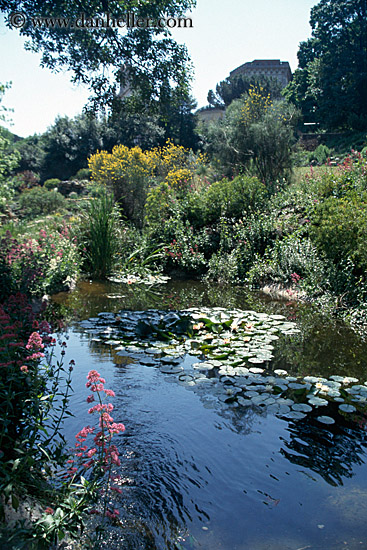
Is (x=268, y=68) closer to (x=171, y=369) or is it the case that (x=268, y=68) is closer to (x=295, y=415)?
(x=171, y=369)

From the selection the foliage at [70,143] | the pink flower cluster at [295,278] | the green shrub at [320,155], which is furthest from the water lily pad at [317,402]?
the foliage at [70,143]

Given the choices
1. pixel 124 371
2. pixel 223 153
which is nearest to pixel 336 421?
pixel 124 371

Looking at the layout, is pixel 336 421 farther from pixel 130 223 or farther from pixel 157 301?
pixel 130 223

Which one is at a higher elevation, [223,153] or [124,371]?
[223,153]

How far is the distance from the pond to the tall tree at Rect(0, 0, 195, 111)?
3989 millimetres

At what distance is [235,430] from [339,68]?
109 ft

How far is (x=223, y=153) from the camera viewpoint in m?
13.9

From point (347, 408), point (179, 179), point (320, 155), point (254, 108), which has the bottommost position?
point (347, 408)

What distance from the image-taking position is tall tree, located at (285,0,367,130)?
95.2ft

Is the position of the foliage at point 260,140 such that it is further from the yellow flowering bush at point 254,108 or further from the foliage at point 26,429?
the foliage at point 26,429

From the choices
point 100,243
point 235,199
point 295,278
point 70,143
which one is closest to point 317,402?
point 295,278

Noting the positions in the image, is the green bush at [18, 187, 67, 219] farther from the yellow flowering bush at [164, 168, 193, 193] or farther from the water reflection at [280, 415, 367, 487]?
the water reflection at [280, 415, 367, 487]

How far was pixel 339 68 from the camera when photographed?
29.9m

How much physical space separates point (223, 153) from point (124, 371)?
11.3 meters
